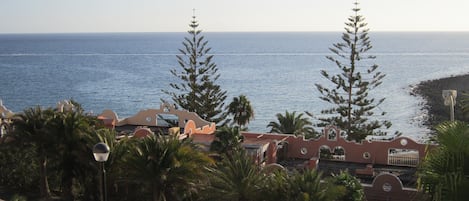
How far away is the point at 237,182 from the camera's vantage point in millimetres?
11555

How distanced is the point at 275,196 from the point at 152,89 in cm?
5067

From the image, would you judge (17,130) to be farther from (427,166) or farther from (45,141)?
(427,166)

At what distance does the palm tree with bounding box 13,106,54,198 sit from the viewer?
44.1ft

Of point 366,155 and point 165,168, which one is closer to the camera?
point 165,168

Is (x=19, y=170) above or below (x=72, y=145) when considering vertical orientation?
below

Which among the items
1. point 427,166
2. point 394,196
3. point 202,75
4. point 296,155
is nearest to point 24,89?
point 202,75

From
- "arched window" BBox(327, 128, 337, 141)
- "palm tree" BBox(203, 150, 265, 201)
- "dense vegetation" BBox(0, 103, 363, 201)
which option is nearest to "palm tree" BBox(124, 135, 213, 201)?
"dense vegetation" BBox(0, 103, 363, 201)

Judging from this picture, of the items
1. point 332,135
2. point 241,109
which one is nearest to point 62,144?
point 332,135

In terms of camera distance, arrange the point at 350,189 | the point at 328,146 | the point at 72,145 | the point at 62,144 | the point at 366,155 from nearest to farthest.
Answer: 1. the point at 350,189
2. the point at 62,144
3. the point at 72,145
4. the point at 366,155
5. the point at 328,146

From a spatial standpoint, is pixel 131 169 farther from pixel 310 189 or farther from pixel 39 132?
pixel 310 189

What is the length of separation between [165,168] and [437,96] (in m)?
46.7

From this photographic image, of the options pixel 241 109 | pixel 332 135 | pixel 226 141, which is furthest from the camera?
pixel 241 109

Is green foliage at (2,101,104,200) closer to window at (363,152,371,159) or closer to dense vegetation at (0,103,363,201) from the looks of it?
dense vegetation at (0,103,363,201)

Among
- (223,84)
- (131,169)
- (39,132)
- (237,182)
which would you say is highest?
(223,84)
